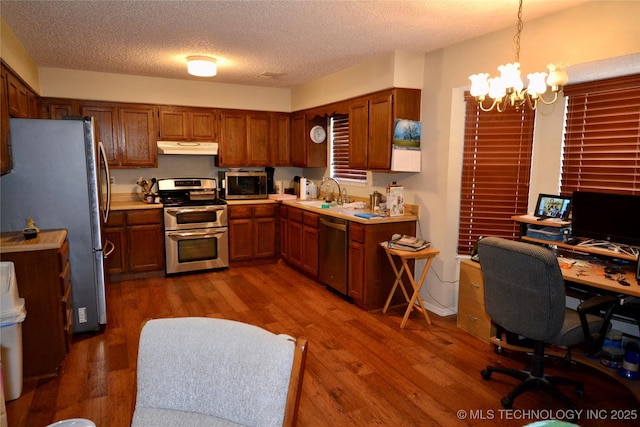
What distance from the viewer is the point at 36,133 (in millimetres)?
3006

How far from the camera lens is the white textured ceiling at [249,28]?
2.71 meters

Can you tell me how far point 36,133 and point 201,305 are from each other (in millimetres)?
2047

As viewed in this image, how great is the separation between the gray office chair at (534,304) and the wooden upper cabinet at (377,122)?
1.71 metres

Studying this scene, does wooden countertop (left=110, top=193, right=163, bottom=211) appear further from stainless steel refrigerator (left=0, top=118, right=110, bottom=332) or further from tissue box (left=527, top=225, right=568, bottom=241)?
tissue box (left=527, top=225, right=568, bottom=241)

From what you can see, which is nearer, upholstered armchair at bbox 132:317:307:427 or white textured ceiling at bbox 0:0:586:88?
upholstered armchair at bbox 132:317:307:427

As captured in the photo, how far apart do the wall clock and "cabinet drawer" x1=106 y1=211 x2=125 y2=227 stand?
256 centimetres

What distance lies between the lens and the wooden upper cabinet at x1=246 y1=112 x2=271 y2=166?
18.5ft

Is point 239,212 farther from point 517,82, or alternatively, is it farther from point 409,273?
point 517,82

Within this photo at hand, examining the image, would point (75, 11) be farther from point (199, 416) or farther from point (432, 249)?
point (432, 249)

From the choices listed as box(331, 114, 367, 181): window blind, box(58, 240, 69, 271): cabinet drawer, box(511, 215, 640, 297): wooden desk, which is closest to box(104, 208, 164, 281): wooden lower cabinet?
box(58, 240, 69, 271): cabinet drawer

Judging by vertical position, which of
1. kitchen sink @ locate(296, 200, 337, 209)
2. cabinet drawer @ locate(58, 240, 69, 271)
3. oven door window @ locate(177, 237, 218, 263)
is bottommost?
oven door window @ locate(177, 237, 218, 263)

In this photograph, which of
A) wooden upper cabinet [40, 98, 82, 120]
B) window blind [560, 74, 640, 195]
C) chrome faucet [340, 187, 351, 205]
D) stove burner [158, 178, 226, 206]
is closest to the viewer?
window blind [560, 74, 640, 195]

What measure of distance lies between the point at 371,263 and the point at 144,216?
9.11 ft

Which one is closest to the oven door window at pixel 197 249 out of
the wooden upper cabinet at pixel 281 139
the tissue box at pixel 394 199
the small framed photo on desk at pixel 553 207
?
the wooden upper cabinet at pixel 281 139
